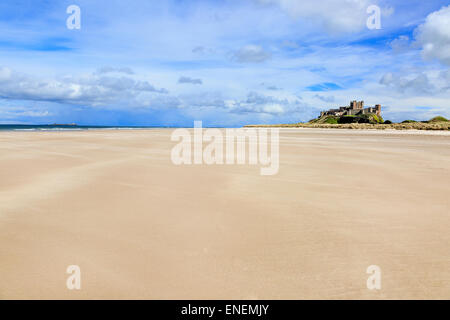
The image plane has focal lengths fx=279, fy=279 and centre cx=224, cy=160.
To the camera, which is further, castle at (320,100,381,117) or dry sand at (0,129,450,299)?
castle at (320,100,381,117)

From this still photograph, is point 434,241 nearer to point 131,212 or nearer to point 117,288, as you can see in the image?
point 117,288

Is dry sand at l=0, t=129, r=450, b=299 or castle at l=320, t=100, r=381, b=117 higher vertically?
castle at l=320, t=100, r=381, b=117

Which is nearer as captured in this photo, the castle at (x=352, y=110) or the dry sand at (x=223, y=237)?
the dry sand at (x=223, y=237)

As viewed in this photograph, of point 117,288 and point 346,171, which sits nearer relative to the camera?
point 117,288

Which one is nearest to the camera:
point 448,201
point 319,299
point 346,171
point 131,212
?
point 319,299

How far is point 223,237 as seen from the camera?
3.03 metres

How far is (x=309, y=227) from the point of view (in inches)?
130

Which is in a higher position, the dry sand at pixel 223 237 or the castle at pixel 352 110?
the castle at pixel 352 110

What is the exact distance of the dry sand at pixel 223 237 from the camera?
217 cm

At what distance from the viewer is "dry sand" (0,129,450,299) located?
2168 mm

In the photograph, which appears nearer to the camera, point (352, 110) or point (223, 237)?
point (223, 237)

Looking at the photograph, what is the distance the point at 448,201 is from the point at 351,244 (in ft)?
8.44
